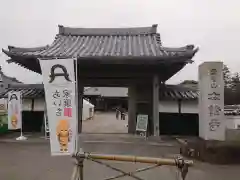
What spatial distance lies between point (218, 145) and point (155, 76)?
6167 mm

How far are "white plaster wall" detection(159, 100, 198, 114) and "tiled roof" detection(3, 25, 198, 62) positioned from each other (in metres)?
2.78

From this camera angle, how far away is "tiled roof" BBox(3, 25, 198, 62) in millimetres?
13742

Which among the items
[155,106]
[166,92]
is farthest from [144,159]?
[166,92]

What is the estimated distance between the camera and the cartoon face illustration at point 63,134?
6.36m

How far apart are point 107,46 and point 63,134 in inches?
406

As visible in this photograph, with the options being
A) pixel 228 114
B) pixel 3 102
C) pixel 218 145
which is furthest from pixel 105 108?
pixel 218 145

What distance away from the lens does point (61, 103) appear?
22.9 feet

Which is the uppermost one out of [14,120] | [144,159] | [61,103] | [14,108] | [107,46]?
[107,46]

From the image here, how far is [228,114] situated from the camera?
15.2 metres

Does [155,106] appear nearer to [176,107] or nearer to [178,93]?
[176,107]

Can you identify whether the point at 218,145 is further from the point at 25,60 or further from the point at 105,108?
the point at 105,108

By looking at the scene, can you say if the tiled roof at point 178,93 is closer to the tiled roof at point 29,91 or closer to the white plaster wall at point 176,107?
A: the white plaster wall at point 176,107

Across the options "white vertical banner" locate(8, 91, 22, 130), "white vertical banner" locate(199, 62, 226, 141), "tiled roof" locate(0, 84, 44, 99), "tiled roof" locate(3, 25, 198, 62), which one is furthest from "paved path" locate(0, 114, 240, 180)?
"tiled roof" locate(3, 25, 198, 62)

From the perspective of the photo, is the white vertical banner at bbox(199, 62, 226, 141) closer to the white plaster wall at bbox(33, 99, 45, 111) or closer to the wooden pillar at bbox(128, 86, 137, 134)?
the wooden pillar at bbox(128, 86, 137, 134)
